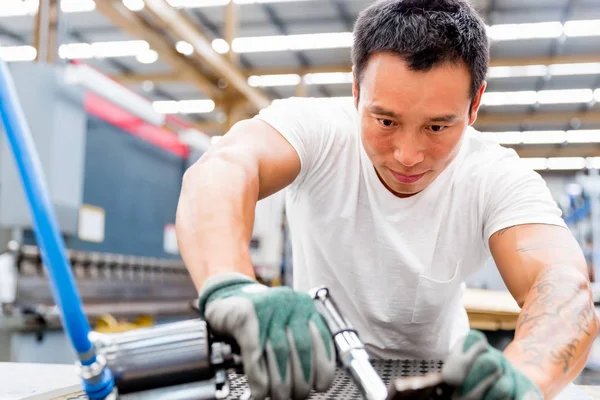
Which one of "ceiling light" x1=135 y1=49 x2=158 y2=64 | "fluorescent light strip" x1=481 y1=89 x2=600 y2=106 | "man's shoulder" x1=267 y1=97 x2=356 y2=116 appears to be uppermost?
"ceiling light" x1=135 y1=49 x2=158 y2=64

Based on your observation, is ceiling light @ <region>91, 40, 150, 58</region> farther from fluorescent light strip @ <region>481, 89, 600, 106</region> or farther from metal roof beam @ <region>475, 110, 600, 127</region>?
A: metal roof beam @ <region>475, 110, 600, 127</region>

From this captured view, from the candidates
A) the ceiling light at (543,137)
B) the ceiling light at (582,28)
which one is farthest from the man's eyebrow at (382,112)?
the ceiling light at (543,137)

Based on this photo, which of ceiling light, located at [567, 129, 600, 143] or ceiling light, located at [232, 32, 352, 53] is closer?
ceiling light, located at [232, 32, 352, 53]

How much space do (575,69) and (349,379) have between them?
6509 mm

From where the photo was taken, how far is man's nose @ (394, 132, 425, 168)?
965 mm

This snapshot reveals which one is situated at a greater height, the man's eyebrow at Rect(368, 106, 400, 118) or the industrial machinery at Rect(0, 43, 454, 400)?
the man's eyebrow at Rect(368, 106, 400, 118)

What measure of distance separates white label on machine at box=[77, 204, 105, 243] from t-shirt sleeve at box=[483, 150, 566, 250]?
2.09 meters

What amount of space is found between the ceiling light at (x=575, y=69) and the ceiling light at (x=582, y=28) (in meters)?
0.66

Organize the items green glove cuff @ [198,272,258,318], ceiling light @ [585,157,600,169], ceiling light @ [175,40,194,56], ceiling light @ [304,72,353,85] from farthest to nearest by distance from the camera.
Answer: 1. ceiling light @ [585,157,600,169]
2. ceiling light @ [304,72,353,85]
3. ceiling light @ [175,40,194,56]
4. green glove cuff @ [198,272,258,318]

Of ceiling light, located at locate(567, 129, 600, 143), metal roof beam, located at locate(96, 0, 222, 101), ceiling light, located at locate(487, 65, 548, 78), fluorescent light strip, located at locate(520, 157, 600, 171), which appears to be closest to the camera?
metal roof beam, located at locate(96, 0, 222, 101)

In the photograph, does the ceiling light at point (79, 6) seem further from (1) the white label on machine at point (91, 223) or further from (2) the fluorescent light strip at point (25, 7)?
(1) the white label on machine at point (91, 223)

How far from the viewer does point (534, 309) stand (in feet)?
2.85

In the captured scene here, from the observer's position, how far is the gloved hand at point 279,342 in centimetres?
57

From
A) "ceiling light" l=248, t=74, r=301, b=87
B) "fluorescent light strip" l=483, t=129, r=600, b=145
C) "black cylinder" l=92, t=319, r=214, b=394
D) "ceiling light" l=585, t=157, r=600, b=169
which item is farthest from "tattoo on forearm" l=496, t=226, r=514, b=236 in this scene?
"ceiling light" l=585, t=157, r=600, b=169
